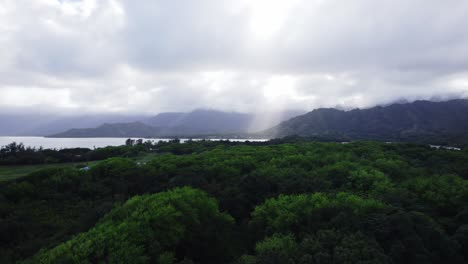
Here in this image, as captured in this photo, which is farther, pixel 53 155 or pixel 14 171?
pixel 53 155

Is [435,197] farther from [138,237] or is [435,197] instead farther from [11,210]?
[11,210]

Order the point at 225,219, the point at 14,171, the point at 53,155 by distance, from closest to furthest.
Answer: the point at 225,219 < the point at 14,171 < the point at 53,155

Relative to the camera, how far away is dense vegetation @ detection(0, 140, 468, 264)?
19.3 metres

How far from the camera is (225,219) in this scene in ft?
97.8

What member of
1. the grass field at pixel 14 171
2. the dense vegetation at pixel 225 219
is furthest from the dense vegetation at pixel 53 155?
the dense vegetation at pixel 225 219

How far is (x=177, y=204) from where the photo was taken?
87.0 feet

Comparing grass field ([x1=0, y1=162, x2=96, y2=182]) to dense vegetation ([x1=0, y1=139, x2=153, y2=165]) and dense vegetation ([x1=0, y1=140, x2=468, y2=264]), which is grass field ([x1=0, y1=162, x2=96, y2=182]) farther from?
dense vegetation ([x1=0, y1=140, x2=468, y2=264])

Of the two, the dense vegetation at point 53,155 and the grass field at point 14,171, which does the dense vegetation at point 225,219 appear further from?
the dense vegetation at point 53,155

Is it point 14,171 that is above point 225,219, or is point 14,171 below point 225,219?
above

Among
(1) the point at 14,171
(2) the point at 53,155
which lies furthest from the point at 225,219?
(2) the point at 53,155

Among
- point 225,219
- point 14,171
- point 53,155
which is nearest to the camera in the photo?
point 225,219

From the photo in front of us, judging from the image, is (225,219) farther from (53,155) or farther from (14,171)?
(53,155)

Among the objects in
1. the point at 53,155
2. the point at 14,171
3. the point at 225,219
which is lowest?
the point at 225,219

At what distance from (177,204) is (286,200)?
13.1m
